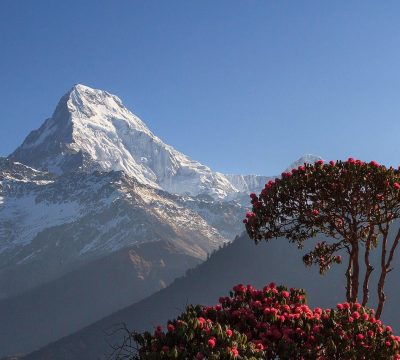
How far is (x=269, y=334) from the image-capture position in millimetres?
14438

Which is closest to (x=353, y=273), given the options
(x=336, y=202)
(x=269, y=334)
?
(x=336, y=202)

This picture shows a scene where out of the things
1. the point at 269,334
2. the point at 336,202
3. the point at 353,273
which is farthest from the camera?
the point at 353,273

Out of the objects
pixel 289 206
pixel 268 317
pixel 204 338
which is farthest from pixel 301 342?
pixel 289 206

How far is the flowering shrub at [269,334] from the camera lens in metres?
12.4

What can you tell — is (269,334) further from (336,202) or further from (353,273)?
(353,273)

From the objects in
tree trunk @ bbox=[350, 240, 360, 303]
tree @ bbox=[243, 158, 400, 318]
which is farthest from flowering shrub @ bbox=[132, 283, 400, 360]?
tree @ bbox=[243, 158, 400, 318]

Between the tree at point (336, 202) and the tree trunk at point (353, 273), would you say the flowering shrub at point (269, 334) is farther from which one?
the tree at point (336, 202)

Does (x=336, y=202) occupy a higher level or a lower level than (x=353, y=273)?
higher

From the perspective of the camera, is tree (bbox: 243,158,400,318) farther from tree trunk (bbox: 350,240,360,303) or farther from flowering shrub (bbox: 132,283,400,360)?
flowering shrub (bbox: 132,283,400,360)

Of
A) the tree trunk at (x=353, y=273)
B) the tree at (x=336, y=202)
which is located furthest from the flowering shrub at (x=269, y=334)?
the tree at (x=336, y=202)

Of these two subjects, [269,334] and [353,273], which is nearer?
[269,334]

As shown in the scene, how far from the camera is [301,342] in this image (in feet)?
47.4

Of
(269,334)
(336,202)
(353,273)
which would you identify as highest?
(336,202)

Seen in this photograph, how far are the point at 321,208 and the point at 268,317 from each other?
538 cm
